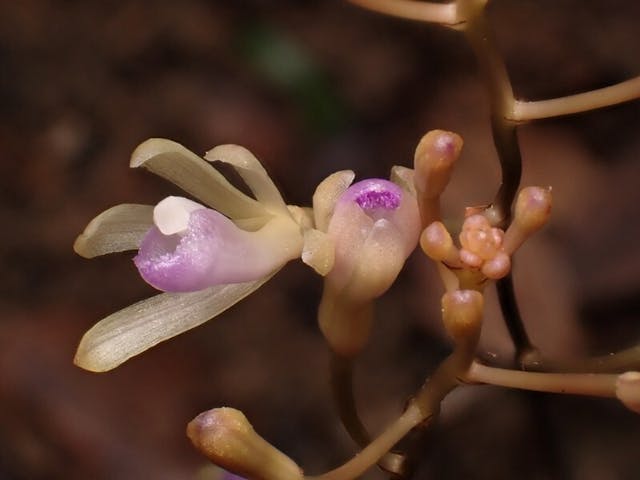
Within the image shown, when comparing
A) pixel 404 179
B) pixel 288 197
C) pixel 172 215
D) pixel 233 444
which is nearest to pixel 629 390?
pixel 404 179

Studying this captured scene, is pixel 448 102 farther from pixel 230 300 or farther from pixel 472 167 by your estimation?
pixel 230 300

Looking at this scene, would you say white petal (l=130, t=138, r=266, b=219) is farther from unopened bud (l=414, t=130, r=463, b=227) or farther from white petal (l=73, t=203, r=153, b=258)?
unopened bud (l=414, t=130, r=463, b=227)

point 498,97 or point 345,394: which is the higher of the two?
point 498,97

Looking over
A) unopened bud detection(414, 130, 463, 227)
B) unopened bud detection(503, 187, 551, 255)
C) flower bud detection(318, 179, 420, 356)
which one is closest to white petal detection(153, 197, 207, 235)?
flower bud detection(318, 179, 420, 356)

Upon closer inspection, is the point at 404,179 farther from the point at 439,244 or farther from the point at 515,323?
Result: the point at 515,323

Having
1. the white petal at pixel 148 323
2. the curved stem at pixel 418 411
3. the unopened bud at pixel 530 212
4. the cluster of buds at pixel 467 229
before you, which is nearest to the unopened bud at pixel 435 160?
the cluster of buds at pixel 467 229

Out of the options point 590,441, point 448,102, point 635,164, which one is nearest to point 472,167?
point 448,102
